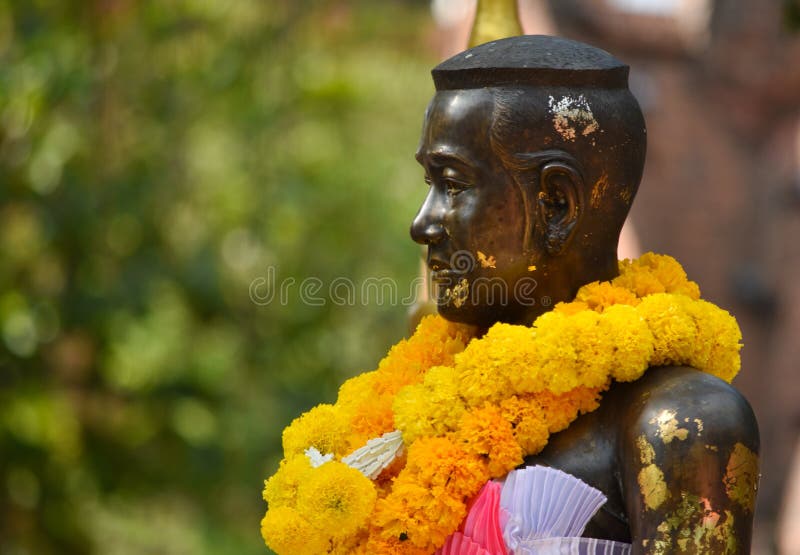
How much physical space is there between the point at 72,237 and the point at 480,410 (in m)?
5.63

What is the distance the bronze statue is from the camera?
2.15m

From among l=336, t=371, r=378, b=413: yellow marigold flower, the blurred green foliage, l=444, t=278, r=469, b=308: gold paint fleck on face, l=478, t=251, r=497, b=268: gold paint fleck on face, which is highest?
l=478, t=251, r=497, b=268: gold paint fleck on face

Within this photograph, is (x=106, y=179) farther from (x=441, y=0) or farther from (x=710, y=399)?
(x=710, y=399)

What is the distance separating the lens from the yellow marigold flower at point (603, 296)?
7.59 ft

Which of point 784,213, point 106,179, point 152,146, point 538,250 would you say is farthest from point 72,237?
point 538,250

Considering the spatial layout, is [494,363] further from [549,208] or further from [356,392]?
[356,392]

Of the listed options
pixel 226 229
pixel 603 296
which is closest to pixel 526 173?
pixel 603 296

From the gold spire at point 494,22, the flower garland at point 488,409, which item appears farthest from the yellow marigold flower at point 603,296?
the gold spire at point 494,22

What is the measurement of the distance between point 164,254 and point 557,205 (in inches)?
231

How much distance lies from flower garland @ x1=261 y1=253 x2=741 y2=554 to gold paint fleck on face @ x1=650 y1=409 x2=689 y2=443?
0.13m

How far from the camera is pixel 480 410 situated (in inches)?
89.0

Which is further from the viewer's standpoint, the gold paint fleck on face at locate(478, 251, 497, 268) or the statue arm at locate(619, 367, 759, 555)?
the gold paint fleck on face at locate(478, 251, 497, 268)

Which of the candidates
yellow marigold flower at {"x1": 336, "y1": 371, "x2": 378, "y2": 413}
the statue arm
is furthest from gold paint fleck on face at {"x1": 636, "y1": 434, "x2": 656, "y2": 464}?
yellow marigold flower at {"x1": 336, "y1": 371, "x2": 378, "y2": 413}

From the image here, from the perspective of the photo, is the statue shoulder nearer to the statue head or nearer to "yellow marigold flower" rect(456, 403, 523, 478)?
"yellow marigold flower" rect(456, 403, 523, 478)
